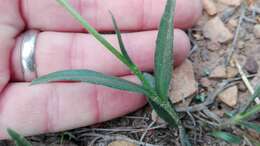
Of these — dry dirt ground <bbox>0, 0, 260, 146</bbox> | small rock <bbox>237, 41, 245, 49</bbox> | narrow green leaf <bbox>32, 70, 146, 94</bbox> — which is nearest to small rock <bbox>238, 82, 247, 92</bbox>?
dry dirt ground <bbox>0, 0, 260, 146</bbox>

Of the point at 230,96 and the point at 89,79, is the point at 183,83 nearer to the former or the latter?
the point at 230,96

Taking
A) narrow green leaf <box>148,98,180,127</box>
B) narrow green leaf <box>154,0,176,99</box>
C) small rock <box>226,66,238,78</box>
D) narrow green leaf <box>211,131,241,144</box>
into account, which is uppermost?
narrow green leaf <box>154,0,176,99</box>

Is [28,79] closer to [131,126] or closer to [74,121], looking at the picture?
[74,121]

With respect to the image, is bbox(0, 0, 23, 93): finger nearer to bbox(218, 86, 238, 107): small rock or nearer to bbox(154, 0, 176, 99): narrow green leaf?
bbox(154, 0, 176, 99): narrow green leaf

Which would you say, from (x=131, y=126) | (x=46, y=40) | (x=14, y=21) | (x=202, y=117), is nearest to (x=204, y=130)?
(x=202, y=117)

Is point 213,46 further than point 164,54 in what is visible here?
Yes

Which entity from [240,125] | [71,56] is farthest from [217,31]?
[71,56]
